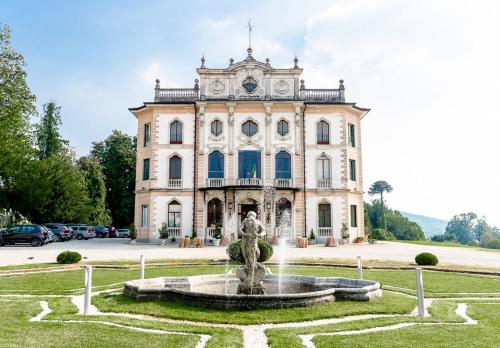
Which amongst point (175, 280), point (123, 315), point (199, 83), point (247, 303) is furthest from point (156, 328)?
point (199, 83)

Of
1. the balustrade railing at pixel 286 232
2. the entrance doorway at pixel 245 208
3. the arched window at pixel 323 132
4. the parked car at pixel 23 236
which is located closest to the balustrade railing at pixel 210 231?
the entrance doorway at pixel 245 208

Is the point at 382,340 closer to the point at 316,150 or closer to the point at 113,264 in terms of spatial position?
the point at 113,264

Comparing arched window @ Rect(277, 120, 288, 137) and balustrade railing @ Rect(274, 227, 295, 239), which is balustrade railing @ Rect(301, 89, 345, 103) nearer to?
arched window @ Rect(277, 120, 288, 137)

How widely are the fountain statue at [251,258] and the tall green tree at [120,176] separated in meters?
49.9

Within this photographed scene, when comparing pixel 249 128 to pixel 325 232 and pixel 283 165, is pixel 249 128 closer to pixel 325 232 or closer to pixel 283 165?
pixel 283 165

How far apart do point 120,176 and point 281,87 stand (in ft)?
102

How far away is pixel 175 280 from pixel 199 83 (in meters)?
28.6

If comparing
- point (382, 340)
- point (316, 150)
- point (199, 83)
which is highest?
point (199, 83)

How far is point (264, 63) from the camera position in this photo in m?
38.6

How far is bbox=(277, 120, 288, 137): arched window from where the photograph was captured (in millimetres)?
38281

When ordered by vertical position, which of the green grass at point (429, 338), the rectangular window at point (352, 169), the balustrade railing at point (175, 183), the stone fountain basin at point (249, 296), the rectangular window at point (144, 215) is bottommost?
the green grass at point (429, 338)

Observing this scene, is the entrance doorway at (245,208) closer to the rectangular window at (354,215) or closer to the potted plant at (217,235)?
the potted plant at (217,235)

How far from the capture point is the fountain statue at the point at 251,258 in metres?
11.3

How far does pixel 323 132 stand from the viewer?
38.7 meters
